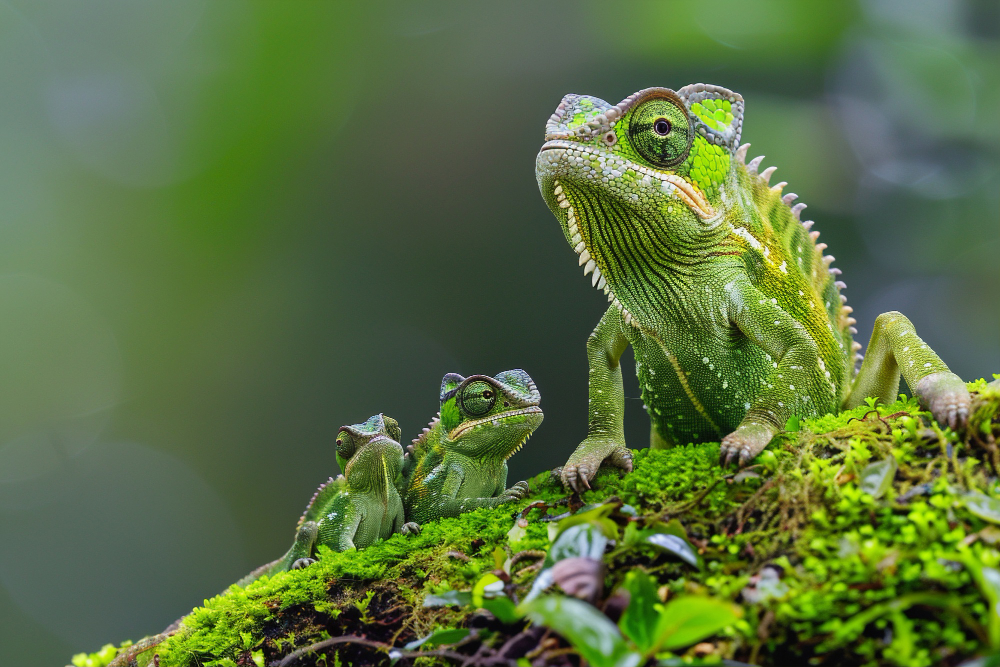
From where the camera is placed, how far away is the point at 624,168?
65.7 inches

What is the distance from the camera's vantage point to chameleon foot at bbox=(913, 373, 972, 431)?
1.31 m

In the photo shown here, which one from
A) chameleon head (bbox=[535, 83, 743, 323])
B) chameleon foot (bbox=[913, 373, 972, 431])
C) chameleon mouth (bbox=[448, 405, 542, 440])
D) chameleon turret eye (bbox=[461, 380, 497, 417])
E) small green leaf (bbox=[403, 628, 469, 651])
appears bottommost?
small green leaf (bbox=[403, 628, 469, 651])

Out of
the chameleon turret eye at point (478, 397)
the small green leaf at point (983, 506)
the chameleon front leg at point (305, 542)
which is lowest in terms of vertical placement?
the chameleon front leg at point (305, 542)

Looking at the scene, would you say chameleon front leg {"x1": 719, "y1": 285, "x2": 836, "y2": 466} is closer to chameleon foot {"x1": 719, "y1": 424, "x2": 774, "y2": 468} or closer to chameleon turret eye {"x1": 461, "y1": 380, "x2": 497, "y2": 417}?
chameleon foot {"x1": 719, "y1": 424, "x2": 774, "y2": 468}

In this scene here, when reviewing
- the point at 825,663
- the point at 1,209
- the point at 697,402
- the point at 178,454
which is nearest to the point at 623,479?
the point at 697,402

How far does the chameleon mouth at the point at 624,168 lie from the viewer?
1659 mm

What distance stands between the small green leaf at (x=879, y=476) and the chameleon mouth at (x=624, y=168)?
2.72 ft

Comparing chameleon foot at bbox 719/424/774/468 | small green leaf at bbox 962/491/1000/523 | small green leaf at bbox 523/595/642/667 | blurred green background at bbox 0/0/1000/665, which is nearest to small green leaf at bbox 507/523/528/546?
chameleon foot at bbox 719/424/774/468

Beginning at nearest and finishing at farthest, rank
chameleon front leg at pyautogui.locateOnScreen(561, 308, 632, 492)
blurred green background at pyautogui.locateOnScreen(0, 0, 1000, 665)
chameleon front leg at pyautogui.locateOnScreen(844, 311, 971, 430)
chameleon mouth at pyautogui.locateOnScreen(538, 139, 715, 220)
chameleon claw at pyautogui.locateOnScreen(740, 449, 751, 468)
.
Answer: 1. chameleon front leg at pyautogui.locateOnScreen(844, 311, 971, 430)
2. chameleon claw at pyautogui.locateOnScreen(740, 449, 751, 468)
3. chameleon mouth at pyautogui.locateOnScreen(538, 139, 715, 220)
4. chameleon front leg at pyautogui.locateOnScreen(561, 308, 632, 492)
5. blurred green background at pyautogui.locateOnScreen(0, 0, 1000, 665)

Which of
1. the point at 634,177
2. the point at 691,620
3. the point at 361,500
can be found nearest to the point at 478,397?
the point at 361,500

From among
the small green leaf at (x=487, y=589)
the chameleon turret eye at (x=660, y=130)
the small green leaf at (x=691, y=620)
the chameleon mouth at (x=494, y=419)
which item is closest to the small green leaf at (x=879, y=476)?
the small green leaf at (x=691, y=620)

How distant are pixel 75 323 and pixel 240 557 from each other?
8.49 feet

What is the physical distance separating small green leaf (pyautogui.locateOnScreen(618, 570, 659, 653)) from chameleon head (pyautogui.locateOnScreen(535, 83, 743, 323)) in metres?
0.99

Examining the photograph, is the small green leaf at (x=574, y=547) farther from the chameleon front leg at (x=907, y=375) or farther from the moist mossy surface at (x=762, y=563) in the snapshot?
the chameleon front leg at (x=907, y=375)
